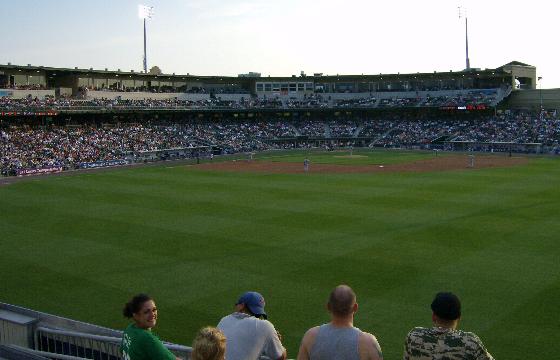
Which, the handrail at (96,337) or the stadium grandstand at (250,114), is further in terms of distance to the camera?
the stadium grandstand at (250,114)

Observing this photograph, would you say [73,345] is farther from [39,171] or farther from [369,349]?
[39,171]

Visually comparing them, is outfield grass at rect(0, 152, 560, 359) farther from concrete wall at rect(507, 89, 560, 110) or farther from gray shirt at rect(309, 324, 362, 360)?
concrete wall at rect(507, 89, 560, 110)

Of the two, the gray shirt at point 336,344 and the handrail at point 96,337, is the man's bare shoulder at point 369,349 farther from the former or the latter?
the handrail at point 96,337

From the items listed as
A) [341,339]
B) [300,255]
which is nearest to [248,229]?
[300,255]

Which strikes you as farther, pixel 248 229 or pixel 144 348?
pixel 248 229

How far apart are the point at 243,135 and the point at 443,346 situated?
86456 mm

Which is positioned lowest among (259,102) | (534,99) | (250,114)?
(250,114)

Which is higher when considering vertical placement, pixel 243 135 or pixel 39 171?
pixel 243 135

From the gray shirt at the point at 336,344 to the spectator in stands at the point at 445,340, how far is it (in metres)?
0.49

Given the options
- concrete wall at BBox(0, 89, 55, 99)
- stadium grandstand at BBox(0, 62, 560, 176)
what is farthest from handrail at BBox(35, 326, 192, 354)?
concrete wall at BBox(0, 89, 55, 99)

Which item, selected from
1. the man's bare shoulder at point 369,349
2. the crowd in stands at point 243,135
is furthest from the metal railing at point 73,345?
the crowd in stands at point 243,135

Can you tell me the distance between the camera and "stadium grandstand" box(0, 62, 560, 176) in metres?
70.4

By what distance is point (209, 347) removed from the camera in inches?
184

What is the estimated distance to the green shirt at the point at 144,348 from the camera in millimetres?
5762
